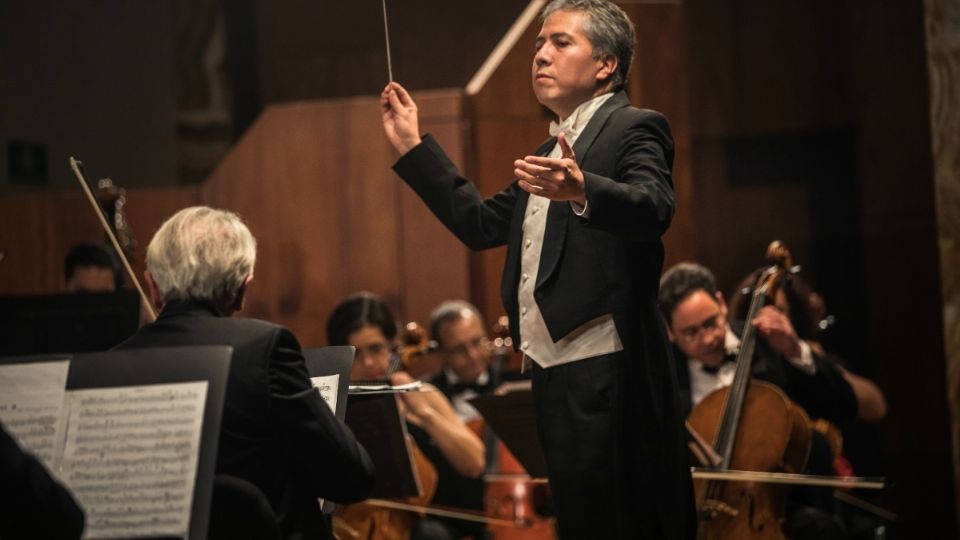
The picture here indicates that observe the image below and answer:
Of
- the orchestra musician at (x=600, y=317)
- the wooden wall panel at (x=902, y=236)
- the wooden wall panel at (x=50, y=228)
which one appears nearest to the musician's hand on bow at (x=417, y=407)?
the wooden wall panel at (x=50, y=228)

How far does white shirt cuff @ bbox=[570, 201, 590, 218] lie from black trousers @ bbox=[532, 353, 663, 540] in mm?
271

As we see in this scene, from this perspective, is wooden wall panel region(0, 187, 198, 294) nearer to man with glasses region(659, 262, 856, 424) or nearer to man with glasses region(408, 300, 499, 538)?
man with glasses region(408, 300, 499, 538)

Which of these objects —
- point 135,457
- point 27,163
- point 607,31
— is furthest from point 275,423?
point 27,163

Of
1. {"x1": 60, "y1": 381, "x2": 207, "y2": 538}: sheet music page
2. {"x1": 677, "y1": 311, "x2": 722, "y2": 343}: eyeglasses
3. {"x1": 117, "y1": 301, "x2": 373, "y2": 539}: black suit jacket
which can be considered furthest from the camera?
{"x1": 677, "y1": 311, "x2": 722, "y2": 343}: eyeglasses

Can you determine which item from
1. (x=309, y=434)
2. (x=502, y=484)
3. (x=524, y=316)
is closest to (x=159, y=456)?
(x=309, y=434)

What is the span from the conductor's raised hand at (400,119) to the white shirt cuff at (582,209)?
1.71 feet

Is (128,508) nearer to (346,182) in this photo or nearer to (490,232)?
(490,232)

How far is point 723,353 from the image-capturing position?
391 centimetres

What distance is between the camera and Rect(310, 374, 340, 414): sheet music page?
7.58 feet

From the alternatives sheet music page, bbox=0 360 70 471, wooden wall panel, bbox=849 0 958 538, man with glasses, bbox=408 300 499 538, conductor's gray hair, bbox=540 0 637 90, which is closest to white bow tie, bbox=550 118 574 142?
conductor's gray hair, bbox=540 0 637 90

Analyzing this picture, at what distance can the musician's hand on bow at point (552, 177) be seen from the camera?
6.31ft

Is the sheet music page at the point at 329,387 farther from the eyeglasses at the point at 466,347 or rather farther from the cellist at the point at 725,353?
the eyeglasses at the point at 466,347

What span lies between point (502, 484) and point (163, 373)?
2517mm

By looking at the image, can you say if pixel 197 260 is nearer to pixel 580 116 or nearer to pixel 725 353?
pixel 580 116
